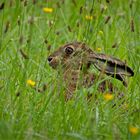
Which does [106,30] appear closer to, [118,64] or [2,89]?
[118,64]

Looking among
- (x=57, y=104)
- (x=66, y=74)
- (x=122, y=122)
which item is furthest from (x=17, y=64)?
(x=122, y=122)

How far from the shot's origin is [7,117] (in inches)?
193

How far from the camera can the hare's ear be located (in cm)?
584

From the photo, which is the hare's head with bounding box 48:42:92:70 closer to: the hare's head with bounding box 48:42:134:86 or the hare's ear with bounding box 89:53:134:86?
the hare's head with bounding box 48:42:134:86

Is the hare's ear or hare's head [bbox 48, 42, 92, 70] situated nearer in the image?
the hare's ear

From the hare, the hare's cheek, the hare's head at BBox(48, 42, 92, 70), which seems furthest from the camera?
the hare's cheek

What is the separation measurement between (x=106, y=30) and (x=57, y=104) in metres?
2.93

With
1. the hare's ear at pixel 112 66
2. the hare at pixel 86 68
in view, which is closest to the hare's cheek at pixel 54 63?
the hare at pixel 86 68

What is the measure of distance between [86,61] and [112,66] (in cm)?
41

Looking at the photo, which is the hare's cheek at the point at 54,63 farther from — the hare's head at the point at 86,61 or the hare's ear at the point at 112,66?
the hare's ear at the point at 112,66

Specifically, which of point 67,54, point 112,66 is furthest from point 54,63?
point 112,66

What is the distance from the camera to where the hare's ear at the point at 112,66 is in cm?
584

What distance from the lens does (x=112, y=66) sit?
600 cm

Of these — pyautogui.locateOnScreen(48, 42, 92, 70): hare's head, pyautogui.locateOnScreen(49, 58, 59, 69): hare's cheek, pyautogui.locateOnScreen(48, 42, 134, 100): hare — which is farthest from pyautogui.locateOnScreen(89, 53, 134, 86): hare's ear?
pyautogui.locateOnScreen(49, 58, 59, 69): hare's cheek
